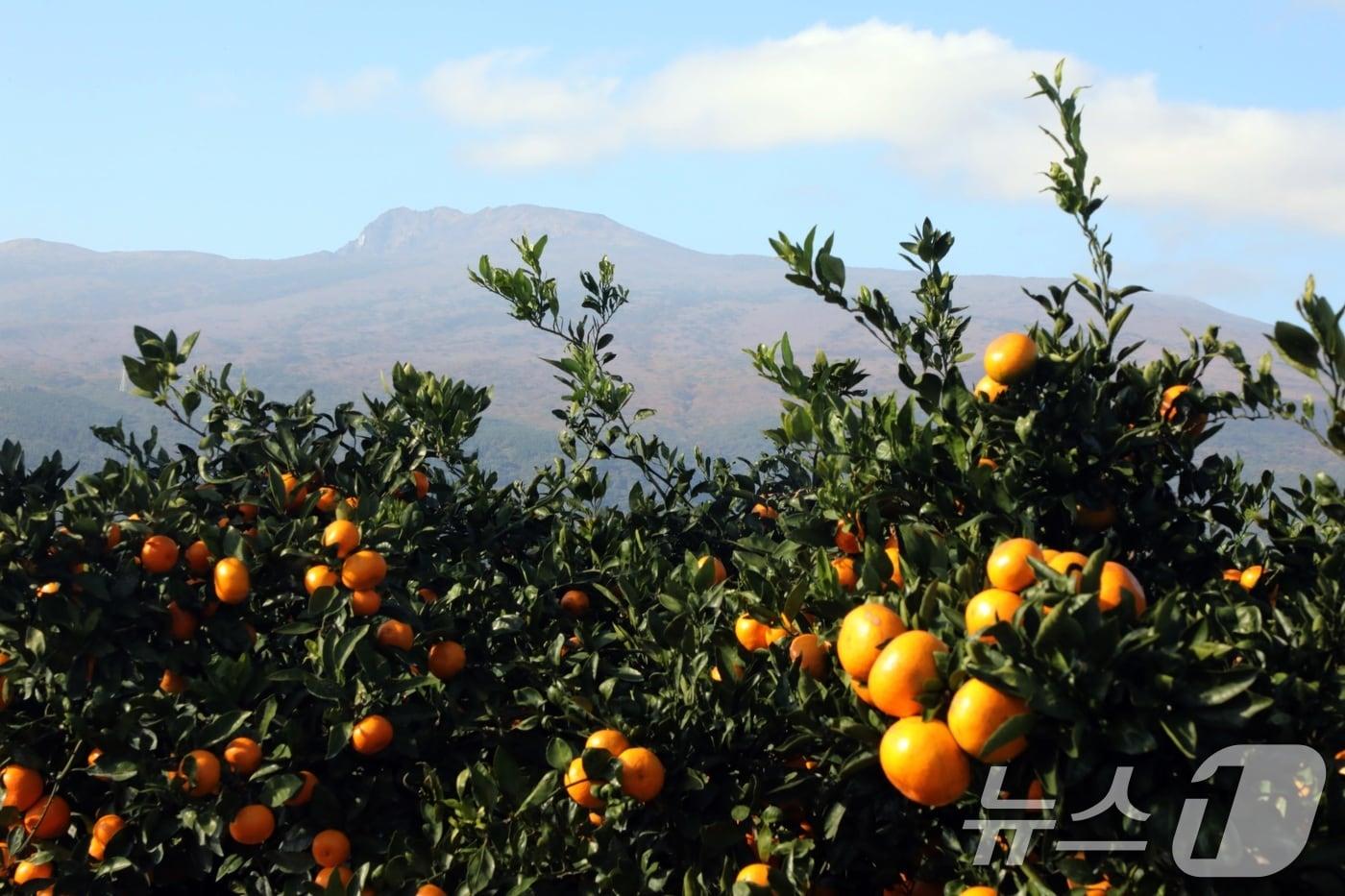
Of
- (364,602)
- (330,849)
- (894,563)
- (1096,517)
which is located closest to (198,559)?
(364,602)

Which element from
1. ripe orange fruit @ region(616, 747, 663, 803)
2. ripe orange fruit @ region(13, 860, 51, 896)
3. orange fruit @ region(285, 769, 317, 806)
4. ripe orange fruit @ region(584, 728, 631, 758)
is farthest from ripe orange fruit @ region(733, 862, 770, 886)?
ripe orange fruit @ region(13, 860, 51, 896)

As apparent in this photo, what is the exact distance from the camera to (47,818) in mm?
2885

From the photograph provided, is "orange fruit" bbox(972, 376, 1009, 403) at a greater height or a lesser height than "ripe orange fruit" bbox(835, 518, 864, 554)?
greater

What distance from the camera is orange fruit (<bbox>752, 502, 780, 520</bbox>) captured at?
4332 mm

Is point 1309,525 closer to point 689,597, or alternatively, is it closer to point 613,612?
point 689,597

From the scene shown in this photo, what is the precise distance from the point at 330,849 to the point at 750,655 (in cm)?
103

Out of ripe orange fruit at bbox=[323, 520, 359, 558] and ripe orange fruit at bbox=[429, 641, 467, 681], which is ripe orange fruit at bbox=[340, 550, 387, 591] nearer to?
ripe orange fruit at bbox=[323, 520, 359, 558]

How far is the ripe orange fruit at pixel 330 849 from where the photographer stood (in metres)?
2.65

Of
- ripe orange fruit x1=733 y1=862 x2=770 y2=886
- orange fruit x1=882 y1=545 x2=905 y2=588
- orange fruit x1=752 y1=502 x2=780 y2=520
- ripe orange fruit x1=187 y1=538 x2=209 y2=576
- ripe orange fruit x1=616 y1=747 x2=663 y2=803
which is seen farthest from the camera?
orange fruit x1=752 y1=502 x2=780 y2=520

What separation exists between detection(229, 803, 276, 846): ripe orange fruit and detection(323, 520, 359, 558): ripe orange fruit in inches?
25.3

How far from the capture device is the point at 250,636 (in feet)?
10.2

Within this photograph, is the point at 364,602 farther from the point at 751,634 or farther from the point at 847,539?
the point at 847,539

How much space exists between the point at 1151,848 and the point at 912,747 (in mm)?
399

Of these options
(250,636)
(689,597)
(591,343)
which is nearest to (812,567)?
(689,597)
